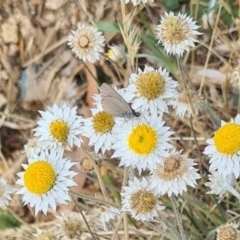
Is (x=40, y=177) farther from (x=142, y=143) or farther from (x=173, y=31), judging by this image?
Result: (x=173, y=31)

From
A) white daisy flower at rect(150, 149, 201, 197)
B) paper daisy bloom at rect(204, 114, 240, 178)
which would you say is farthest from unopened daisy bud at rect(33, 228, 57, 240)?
paper daisy bloom at rect(204, 114, 240, 178)

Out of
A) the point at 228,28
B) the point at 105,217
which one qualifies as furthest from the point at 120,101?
the point at 228,28

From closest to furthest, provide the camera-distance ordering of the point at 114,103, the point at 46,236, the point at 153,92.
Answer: the point at 114,103 → the point at 153,92 → the point at 46,236

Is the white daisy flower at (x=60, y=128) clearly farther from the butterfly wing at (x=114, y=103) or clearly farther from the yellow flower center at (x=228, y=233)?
the yellow flower center at (x=228, y=233)

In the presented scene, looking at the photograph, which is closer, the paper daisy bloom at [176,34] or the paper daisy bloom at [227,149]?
the paper daisy bloom at [227,149]

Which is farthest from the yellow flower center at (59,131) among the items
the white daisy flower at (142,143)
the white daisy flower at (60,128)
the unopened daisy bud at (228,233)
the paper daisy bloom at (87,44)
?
the unopened daisy bud at (228,233)

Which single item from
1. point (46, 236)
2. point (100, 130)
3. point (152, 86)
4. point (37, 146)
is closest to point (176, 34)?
point (152, 86)
